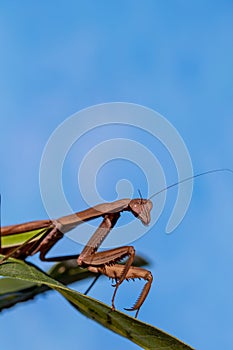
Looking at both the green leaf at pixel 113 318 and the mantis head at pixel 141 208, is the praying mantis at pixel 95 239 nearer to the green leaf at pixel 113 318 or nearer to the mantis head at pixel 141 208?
the mantis head at pixel 141 208

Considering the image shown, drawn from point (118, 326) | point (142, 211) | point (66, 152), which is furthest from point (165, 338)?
point (142, 211)

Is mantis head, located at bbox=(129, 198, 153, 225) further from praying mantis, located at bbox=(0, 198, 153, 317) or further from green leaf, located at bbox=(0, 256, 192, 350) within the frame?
green leaf, located at bbox=(0, 256, 192, 350)

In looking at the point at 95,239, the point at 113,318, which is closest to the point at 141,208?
the point at 95,239

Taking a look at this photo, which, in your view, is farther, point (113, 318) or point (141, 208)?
point (141, 208)

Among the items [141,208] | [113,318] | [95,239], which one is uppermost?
[141,208]

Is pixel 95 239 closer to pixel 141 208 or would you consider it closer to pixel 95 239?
pixel 95 239

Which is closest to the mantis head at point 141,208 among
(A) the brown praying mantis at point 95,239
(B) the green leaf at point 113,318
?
(A) the brown praying mantis at point 95,239

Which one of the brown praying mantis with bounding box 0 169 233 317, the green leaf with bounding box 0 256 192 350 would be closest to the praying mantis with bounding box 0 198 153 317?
the brown praying mantis with bounding box 0 169 233 317
